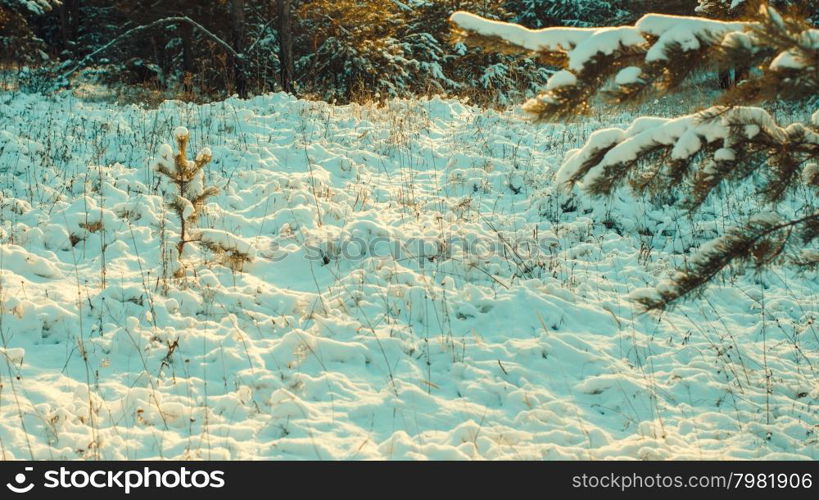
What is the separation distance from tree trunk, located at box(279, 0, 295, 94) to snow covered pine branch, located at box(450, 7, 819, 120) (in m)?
10.6

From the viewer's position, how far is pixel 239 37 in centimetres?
1394

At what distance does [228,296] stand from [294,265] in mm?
991

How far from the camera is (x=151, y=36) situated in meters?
16.4

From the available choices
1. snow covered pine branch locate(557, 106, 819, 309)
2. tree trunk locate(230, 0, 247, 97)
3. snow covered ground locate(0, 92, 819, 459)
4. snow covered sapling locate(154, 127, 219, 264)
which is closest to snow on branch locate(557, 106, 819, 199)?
snow covered pine branch locate(557, 106, 819, 309)

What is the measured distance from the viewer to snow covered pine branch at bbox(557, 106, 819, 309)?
312cm

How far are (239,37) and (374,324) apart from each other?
34.5 feet

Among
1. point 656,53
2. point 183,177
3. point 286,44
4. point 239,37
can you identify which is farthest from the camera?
point 239,37

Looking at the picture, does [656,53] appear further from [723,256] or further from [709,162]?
[723,256]
